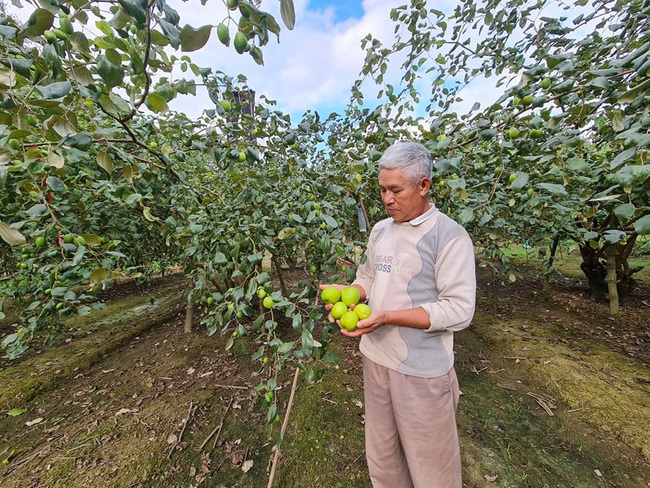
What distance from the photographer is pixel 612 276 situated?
3922 millimetres

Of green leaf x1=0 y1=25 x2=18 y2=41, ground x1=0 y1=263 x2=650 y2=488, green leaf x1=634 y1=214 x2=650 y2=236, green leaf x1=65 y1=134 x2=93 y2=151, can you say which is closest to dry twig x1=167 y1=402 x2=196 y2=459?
ground x1=0 y1=263 x2=650 y2=488

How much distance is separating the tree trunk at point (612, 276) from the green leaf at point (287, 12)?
521cm

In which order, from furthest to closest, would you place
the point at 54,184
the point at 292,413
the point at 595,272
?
the point at 595,272, the point at 292,413, the point at 54,184

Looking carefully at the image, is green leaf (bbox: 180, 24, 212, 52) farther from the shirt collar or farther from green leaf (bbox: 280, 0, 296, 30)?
the shirt collar

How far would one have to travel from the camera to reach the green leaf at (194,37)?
0.70 meters

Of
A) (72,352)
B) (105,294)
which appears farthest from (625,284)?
(105,294)

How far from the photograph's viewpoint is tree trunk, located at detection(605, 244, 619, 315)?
3920 mm

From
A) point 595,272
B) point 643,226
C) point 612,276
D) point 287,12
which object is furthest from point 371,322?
point 595,272

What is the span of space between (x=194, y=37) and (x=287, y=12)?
276 mm

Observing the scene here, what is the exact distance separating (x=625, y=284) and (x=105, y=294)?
32.0 feet

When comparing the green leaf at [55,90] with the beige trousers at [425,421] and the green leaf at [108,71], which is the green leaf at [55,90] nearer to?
the green leaf at [108,71]

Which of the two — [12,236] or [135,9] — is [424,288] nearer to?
[135,9]

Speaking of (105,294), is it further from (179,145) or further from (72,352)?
(179,145)

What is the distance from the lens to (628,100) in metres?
0.97
